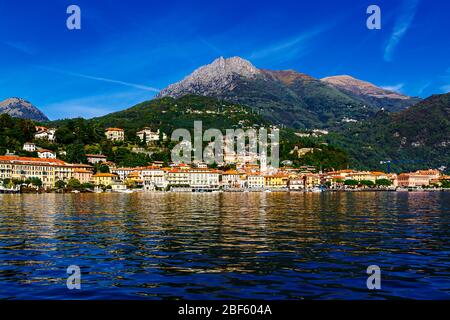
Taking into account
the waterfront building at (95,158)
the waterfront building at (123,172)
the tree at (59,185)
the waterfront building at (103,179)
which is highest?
the waterfront building at (95,158)

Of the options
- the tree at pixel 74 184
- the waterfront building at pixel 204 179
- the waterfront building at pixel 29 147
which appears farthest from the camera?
the waterfront building at pixel 204 179

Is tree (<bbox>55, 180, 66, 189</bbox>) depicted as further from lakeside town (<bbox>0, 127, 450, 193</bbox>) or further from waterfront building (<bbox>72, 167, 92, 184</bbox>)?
waterfront building (<bbox>72, 167, 92, 184</bbox>)

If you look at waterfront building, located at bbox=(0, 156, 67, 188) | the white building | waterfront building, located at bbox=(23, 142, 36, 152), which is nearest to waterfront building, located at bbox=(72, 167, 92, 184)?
waterfront building, located at bbox=(0, 156, 67, 188)

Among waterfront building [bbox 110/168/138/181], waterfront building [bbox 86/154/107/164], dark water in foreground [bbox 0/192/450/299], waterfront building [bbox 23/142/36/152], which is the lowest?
dark water in foreground [bbox 0/192/450/299]

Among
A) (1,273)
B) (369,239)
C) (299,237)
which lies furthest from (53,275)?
(369,239)

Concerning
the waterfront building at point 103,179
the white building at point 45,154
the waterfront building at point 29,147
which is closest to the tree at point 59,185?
the waterfront building at point 103,179

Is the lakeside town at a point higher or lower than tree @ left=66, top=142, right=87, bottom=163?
lower

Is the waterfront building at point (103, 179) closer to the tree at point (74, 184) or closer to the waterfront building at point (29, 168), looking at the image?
the waterfront building at point (29, 168)

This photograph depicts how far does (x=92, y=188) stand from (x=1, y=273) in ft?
455

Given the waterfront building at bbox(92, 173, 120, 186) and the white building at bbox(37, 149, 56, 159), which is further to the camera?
the white building at bbox(37, 149, 56, 159)

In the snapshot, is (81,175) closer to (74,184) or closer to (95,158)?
(74,184)

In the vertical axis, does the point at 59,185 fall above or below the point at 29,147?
below

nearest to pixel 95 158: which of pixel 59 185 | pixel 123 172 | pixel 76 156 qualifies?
pixel 76 156
